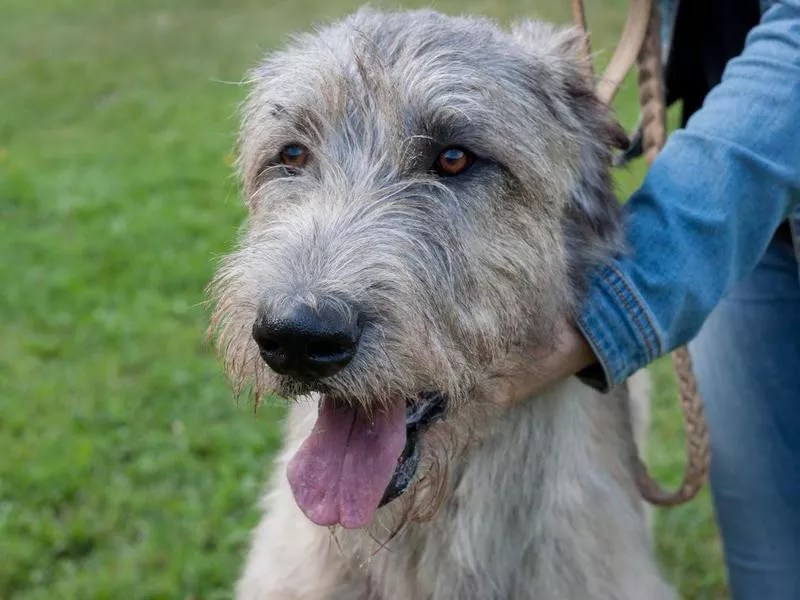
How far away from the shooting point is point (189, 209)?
8875 millimetres

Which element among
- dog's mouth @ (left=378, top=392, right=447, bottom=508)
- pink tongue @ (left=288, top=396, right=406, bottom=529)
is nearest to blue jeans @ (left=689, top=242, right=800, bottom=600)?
dog's mouth @ (left=378, top=392, right=447, bottom=508)

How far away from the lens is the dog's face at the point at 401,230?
2328mm

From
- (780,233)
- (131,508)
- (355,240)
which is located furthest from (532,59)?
(131,508)

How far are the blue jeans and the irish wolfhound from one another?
648 mm

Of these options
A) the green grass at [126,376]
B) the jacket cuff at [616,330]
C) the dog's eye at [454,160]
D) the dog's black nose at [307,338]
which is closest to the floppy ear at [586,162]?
the jacket cuff at [616,330]

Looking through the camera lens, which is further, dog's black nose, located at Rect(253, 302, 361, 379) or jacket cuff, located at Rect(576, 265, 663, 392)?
jacket cuff, located at Rect(576, 265, 663, 392)

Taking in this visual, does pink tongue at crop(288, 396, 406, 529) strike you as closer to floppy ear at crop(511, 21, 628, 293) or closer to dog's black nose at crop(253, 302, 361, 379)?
dog's black nose at crop(253, 302, 361, 379)

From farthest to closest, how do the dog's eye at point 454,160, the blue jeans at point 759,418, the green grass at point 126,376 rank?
the green grass at point 126,376 → the blue jeans at point 759,418 → the dog's eye at point 454,160

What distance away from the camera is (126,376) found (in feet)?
20.9

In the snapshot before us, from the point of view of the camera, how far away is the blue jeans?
3.47m

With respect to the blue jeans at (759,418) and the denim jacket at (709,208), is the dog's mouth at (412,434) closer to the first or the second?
the denim jacket at (709,208)

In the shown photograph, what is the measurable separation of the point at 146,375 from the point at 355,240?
4177 millimetres

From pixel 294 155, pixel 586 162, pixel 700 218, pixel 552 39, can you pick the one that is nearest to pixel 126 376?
pixel 294 155

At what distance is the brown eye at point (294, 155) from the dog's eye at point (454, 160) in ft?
1.33
